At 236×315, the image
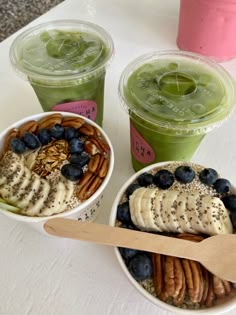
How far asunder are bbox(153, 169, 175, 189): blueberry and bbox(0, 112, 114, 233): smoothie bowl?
96 millimetres

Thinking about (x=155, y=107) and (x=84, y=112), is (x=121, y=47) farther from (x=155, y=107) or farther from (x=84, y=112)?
(x=155, y=107)

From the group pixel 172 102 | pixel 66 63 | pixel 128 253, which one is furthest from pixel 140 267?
pixel 66 63

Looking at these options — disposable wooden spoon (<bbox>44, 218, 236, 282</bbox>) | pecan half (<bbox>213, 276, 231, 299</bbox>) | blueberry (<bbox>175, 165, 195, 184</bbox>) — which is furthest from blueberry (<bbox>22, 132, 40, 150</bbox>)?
pecan half (<bbox>213, 276, 231, 299</bbox>)

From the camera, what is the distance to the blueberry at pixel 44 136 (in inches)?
30.7

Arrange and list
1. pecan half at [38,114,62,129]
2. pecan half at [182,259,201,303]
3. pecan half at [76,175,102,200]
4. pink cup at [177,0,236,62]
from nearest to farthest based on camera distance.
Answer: pecan half at [182,259,201,303] → pecan half at [76,175,102,200] → pecan half at [38,114,62,129] → pink cup at [177,0,236,62]

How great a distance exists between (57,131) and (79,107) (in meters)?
0.12

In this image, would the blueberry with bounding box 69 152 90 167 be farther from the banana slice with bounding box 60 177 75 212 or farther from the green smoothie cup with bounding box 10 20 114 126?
the green smoothie cup with bounding box 10 20 114 126

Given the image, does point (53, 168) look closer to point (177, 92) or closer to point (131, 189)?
point (131, 189)

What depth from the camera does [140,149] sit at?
821 mm

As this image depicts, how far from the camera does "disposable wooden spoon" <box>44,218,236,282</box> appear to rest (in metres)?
0.59

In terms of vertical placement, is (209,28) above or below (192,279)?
above

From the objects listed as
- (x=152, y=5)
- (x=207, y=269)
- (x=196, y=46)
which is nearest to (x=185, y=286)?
(x=207, y=269)

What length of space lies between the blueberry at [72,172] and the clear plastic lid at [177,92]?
164 millimetres

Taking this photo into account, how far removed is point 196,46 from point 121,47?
0.81 feet
